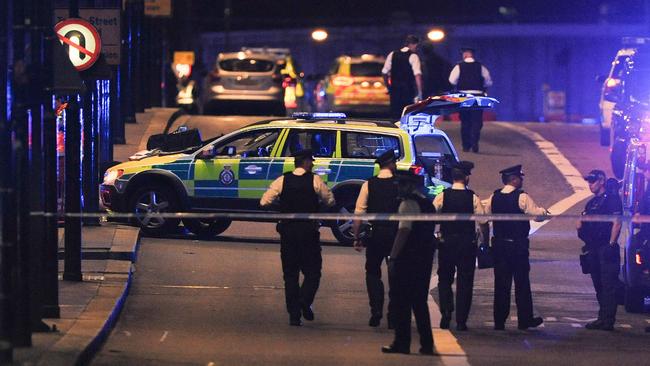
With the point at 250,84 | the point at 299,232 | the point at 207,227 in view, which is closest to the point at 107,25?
the point at 207,227

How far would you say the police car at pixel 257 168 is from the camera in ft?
61.2

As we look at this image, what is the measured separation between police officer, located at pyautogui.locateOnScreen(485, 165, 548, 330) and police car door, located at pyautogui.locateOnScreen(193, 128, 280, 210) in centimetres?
532

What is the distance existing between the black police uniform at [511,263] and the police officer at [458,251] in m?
0.20

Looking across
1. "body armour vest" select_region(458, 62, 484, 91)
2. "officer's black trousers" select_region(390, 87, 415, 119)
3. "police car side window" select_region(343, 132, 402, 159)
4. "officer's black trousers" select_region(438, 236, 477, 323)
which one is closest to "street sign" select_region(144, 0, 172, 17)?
"officer's black trousers" select_region(390, 87, 415, 119)

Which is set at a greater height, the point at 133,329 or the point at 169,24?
the point at 169,24

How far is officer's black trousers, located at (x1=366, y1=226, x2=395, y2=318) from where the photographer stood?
528 inches

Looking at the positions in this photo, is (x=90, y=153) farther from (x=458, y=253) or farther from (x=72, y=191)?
(x=458, y=253)

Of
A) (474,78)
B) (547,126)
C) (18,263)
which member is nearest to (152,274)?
(18,263)

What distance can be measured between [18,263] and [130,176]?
26.7ft

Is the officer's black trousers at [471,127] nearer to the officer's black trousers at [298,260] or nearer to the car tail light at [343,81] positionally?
the car tail light at [343,81]

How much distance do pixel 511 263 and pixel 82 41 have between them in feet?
15.6

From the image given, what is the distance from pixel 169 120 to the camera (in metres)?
31.2

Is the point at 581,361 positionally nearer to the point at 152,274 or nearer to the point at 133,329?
the point at 133,329

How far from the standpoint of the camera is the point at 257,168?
61.4 feet
